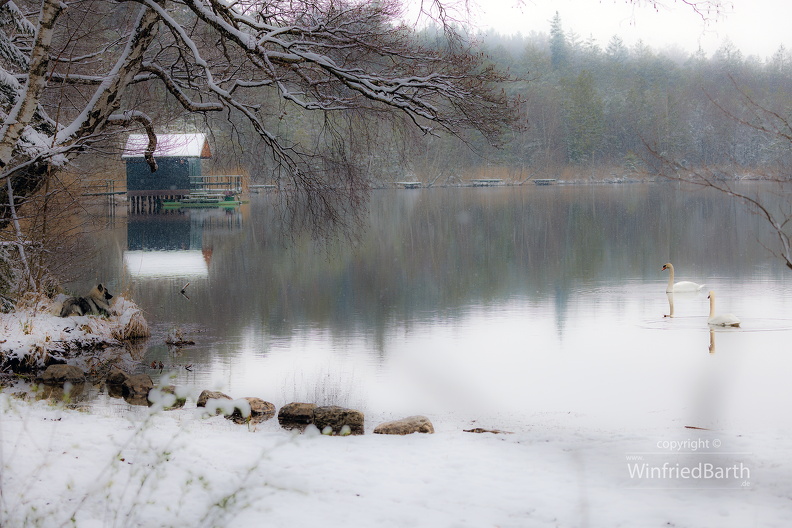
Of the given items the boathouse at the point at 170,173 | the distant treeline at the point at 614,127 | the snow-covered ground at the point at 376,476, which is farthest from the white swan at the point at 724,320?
the distant treeline at the point at 614,127

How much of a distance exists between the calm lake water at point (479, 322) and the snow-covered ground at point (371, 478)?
2.90 ft

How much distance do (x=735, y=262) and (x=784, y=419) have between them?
15137 mm

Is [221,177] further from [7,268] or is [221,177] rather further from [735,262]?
[7,268]

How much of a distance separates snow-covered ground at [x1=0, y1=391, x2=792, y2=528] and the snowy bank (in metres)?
3.74

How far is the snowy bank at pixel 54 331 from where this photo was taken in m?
11.2

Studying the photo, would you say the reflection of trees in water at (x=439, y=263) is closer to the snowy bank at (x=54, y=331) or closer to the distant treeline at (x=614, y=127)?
the snowy bank at (x=54, y=331)

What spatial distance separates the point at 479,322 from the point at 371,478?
30.3ft

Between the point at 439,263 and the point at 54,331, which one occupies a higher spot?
the point at 439,263

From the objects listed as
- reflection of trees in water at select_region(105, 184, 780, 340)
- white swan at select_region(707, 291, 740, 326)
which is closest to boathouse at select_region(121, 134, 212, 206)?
reflection of trees in water at select_region(105, 184, 780, 340)

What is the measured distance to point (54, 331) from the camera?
12141mm

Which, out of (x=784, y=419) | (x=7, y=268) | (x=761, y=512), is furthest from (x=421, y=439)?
(x=7, y=268)

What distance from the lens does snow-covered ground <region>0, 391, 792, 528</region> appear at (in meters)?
5.18

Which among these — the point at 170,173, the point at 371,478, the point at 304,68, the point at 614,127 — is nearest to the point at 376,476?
the point at 371,478

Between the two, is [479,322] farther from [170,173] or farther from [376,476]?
[170,173]
